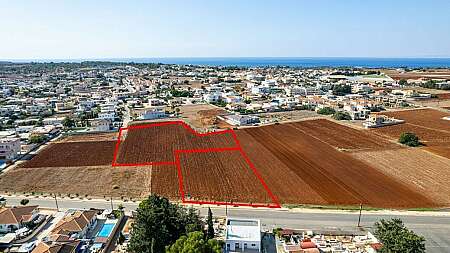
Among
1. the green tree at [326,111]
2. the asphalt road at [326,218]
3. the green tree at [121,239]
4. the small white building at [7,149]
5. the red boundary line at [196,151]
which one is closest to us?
the green tree at [121,239]

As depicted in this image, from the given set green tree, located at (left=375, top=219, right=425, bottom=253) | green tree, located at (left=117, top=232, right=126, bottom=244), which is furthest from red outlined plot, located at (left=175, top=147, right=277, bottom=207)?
green tree, located at (left=375, top=219, right=425, bottom=253)

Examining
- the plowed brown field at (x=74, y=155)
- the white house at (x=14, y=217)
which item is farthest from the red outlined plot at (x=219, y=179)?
the white house at (x=14, y=217)

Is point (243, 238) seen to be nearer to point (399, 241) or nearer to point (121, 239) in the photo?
point (121, 239)

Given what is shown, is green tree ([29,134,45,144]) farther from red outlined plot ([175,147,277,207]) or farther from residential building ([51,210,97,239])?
residential building ([51,210,97,239])

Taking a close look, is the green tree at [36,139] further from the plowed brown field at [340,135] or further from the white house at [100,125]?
the plowed brown field at [340,135]

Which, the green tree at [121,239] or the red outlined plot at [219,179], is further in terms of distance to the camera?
the red outlined plot at [219,179]

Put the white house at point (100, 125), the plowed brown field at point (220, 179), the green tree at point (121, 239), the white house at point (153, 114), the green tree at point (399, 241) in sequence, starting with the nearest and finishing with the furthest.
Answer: the green tree at point (399, 241) < the green tree at point (121, 239) < the plowed brown field at point (220, 179) < the white house at point (100, 125) < the white house at point (153, 114)

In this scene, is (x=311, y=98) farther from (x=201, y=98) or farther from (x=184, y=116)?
(x=184, y=116)
